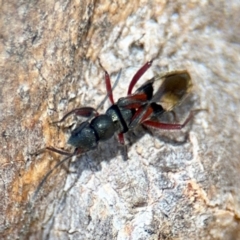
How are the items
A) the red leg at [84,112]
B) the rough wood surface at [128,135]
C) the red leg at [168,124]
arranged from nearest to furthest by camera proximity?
the rough wood surface at [128,135]
the red leg at [84,112]
the red leg at [168,124]

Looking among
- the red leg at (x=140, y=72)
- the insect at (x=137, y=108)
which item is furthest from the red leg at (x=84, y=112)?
the red leg at (x=140, y=72)

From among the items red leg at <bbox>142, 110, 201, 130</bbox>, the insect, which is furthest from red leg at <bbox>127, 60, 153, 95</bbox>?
red leg at <bbox>142, 110, 201, 130</bbox>

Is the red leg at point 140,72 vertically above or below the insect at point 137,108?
above

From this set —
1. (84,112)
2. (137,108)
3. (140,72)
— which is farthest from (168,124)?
(84,112)

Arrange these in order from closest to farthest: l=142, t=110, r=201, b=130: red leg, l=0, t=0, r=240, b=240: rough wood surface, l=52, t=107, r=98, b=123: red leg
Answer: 1. l=0, t=0, r=240, b=240: rough wood surface
2. l=52, t=107, r=98, b=123: red leg
3. l=142, t=110, r=201, b=130: red leg

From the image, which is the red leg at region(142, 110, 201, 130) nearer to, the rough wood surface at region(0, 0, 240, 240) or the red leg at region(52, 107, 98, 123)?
the rough wood surface at region(0, 0, 240, 240)

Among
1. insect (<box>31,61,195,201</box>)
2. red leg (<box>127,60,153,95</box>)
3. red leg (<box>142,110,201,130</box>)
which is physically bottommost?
red leg (<box>142,110,201,130</box>)

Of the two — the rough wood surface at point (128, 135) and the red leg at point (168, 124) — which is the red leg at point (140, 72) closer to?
the rough wood surface at point (128, 135)
